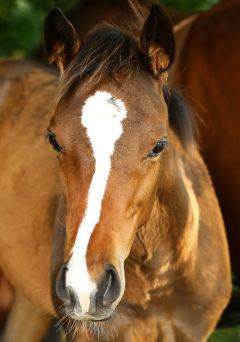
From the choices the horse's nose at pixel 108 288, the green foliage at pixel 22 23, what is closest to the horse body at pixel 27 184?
the horse's nose at pixel 108 288

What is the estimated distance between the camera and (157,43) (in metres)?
3.40

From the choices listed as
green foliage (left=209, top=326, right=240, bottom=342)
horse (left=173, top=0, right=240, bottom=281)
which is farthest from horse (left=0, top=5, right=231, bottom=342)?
green foliage (left=209, top=326, right=240, bottom=342)

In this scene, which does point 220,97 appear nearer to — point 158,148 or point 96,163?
point 158,148

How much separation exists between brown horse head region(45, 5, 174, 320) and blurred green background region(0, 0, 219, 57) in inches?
114

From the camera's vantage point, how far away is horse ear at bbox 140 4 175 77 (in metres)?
3.35

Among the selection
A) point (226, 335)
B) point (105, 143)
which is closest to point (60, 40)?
point (105, 143)

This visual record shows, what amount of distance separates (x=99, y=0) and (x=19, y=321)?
2284mm

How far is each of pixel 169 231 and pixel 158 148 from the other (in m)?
0.59

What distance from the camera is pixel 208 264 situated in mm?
3908

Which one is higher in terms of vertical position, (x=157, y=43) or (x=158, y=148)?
(x=157, y=43)

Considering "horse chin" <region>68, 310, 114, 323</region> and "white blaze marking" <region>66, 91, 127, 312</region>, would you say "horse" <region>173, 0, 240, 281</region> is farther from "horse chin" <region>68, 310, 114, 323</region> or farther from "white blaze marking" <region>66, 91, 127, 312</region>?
"horse chin" <region>68, 310, 114, 323</region>

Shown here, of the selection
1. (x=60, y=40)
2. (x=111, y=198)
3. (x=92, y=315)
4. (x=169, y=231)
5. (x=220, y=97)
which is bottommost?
(x=92, y=315)

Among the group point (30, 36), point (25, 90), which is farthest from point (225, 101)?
point (30, 36)

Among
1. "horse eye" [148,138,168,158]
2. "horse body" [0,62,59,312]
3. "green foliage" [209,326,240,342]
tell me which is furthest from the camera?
"green foliage" [209,326,240,342]
